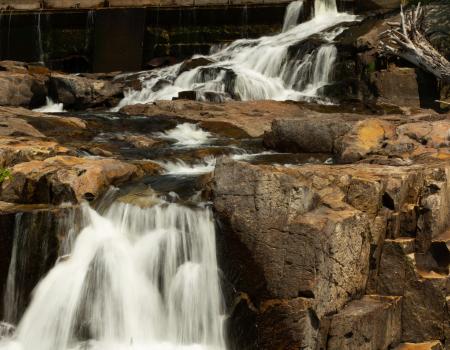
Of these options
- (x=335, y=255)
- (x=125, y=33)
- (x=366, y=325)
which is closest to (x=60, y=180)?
(x=335, y=255)

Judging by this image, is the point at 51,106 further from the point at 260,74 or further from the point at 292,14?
the point at 292,14

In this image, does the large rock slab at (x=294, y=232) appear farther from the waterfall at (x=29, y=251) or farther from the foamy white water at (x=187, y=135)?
the foamy white water at (x=187, y=135)

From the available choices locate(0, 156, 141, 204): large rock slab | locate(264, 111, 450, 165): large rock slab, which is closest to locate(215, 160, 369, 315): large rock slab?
locate(0, 156, 141, 204): large rock slab

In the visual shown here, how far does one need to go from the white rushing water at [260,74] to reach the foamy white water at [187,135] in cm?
281

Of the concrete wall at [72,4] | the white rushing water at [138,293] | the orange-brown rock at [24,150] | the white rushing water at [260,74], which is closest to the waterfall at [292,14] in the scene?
the white rushing water at [260,74]

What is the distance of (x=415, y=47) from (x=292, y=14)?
23.6ft

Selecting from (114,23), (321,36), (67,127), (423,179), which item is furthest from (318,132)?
(114,23)

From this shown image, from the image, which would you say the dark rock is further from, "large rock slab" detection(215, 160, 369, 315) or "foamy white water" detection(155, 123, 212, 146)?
"foamy white water" detection(155, 123, 212, 146)

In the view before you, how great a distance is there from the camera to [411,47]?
14.9 metres

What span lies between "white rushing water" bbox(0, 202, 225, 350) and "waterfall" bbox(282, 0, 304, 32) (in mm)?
14910

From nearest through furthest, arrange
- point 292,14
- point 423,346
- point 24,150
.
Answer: point 423,346, point 24,150, point 292,14

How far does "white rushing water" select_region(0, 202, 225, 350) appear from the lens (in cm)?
720

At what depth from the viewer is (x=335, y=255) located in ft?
22.4

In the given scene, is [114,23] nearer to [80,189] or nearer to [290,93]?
[290,93]
